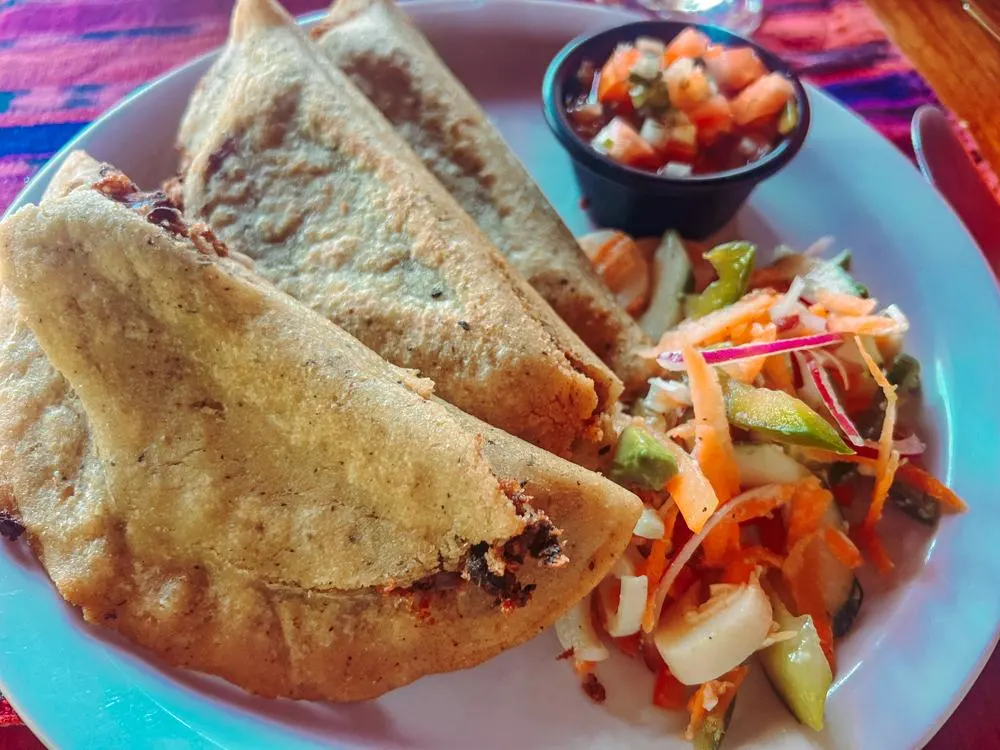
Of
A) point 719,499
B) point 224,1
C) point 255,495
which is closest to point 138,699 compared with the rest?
point 255,495

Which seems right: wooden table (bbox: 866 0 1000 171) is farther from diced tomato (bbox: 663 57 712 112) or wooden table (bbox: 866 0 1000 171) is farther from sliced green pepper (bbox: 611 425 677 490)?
sliced green pepper (bbox: 611 425 677 490)

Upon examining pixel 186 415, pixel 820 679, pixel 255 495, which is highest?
pixel 186 415

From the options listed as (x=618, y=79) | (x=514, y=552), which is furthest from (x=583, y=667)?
(x=618, y=79)

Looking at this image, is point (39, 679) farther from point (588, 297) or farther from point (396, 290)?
point (588, 297)

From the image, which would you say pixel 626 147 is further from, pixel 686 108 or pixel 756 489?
pixel 756 489

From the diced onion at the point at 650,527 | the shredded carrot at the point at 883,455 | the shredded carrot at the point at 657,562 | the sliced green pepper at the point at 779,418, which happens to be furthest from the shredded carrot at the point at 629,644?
the shredded carrot at the point at 883,455
